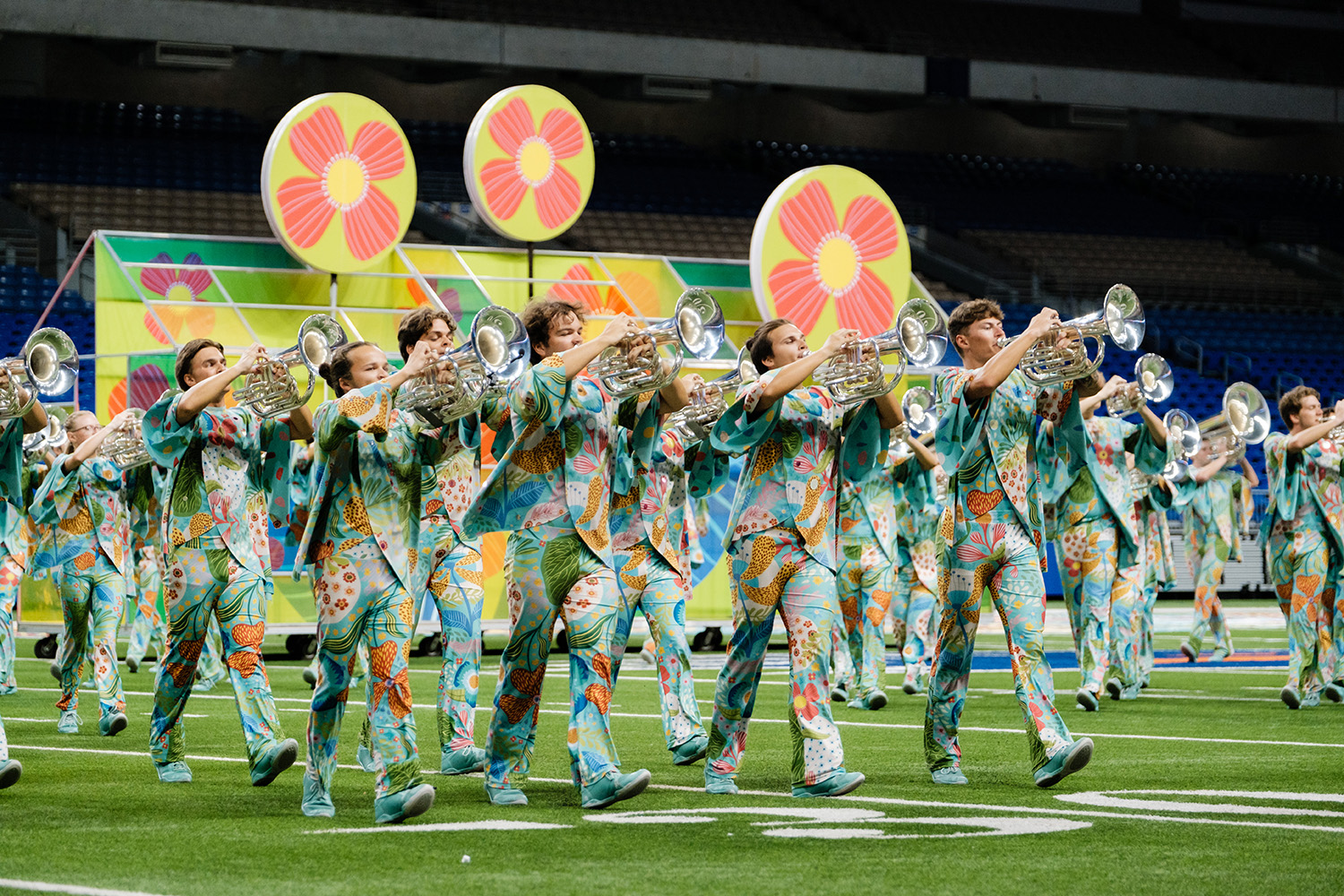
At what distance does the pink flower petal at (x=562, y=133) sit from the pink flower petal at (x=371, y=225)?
6.35ft

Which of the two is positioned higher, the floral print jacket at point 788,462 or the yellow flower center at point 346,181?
the yellow flower center at point 346,181

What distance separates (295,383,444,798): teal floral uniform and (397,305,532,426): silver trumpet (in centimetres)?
11

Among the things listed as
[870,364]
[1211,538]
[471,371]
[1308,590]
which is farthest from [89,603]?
[1211,538]

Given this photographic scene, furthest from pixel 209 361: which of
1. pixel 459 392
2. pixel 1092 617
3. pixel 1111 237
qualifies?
pixel 1111 237

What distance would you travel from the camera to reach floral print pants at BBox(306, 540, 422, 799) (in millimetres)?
6648

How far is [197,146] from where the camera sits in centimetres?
3266

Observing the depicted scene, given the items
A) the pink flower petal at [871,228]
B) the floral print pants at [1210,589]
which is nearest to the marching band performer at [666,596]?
the floral print pants at [1210,589]

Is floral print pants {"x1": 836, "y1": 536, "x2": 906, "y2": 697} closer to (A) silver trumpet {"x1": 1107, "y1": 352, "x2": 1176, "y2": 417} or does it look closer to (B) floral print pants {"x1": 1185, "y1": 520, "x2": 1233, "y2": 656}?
(A) silver trumpet {"x1": 1107, "y1": 352, "x2": 1176, "y2": 417}

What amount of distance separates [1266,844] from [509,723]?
2.85 metres

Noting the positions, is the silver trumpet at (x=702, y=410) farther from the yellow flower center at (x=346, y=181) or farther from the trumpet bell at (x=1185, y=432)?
the yellow flower center at (x=346, y=181)

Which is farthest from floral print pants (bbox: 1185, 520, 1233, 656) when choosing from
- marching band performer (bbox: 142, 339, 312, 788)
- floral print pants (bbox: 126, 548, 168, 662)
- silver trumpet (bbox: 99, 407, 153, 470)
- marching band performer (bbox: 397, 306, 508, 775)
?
marching band performer (bbox: 142, 339, 312, 788)

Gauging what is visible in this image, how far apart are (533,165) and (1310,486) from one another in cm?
974

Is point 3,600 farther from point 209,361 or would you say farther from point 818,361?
point 818,361

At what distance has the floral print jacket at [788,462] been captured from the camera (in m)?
7.37
